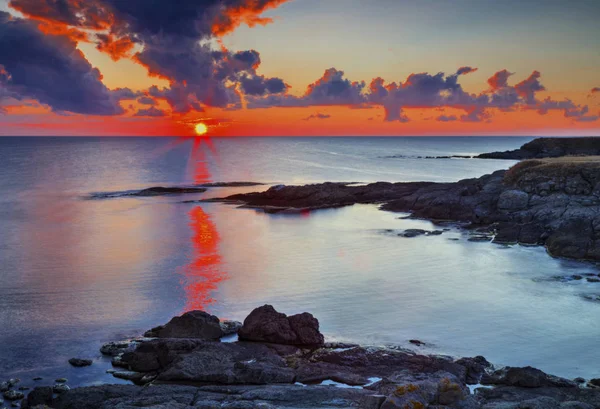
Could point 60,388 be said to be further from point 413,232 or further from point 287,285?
point 413,232

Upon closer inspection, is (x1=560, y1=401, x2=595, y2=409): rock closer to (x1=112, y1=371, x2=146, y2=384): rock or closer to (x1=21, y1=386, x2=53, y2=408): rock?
(x1=112, y1=371, x2=146, y2=384): rock

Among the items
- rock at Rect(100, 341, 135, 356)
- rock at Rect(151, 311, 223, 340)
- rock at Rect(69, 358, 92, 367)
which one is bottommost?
rock at Rect(69, 358, 92, 367)

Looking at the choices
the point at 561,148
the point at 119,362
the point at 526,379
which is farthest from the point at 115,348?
the point at 561,148

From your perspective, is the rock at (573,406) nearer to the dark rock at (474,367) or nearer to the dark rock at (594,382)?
the dark rock at (474,367)

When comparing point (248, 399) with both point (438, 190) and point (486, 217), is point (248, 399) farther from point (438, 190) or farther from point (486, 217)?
point (438, 190)

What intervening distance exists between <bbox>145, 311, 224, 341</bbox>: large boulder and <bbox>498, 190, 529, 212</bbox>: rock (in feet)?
95.5

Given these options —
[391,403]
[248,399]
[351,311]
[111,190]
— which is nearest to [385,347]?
[351,311]

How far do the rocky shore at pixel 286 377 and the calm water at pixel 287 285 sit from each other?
1616mm

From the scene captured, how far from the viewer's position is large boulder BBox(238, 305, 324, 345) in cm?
1795

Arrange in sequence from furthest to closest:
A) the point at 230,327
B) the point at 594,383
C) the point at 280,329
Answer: the point at 230,327 < the point at 280,329 < the point at 594,383

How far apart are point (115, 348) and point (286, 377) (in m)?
6.16

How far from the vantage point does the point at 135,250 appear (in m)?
35.3

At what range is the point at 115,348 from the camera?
58.2 feet

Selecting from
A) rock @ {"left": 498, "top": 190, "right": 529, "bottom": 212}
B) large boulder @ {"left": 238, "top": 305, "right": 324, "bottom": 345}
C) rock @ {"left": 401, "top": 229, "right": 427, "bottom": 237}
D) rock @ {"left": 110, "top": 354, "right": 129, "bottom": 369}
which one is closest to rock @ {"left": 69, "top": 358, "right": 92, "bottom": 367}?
rock @ {"left": 110, "top": 354, "right": 129, "bottom": 369}
